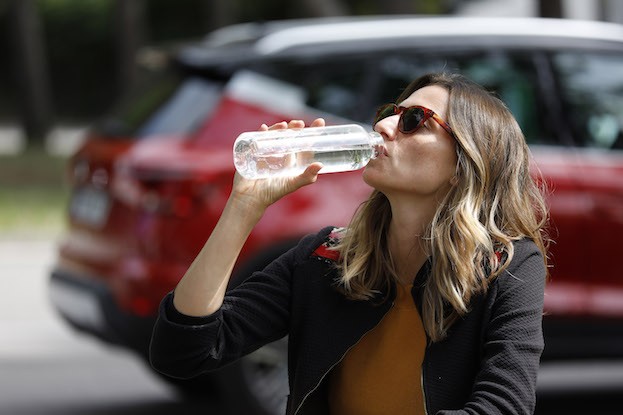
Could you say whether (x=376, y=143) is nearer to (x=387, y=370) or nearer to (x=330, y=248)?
(x=330, y=248)

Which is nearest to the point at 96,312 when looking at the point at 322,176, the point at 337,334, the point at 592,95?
the point at 322,176

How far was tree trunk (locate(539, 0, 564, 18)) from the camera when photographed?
10.5 meters

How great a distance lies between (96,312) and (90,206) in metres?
0.59

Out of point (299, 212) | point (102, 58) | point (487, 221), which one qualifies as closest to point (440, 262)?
point (487, 221)

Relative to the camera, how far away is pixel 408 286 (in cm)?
282

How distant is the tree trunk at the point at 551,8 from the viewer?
10461 mm

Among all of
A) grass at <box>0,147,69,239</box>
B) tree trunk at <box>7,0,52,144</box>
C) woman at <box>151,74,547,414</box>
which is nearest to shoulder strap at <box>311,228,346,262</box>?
woman at <box>151,74,547,414</box>

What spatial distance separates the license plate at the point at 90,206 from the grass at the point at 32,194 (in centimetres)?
615

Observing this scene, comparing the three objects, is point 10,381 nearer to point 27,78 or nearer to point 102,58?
point 27,78

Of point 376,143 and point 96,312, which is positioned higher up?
point 376,143

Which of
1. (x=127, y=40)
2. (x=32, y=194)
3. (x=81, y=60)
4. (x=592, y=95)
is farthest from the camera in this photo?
(x=81, y=60)

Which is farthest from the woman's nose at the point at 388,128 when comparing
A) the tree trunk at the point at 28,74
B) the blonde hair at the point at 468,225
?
the tree trunk at the point at 28,74

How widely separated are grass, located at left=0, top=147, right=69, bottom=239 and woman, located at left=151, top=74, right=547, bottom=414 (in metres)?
10.1

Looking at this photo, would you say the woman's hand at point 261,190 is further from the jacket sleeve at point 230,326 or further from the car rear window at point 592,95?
the car rear window at point 592,95
